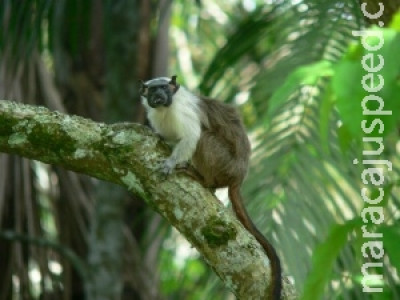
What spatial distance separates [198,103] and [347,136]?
8.87 feet

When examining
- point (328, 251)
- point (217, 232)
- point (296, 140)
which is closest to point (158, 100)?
point (296, 140)

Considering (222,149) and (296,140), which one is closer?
(222,149)

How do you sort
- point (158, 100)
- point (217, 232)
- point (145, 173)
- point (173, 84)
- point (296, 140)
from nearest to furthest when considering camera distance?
point (217, 232) → point (145, 173) → point (158, 100) → point (173, 84) → point (296, 140)

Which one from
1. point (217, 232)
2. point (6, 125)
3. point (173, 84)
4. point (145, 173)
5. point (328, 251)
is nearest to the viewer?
point (328, 251)

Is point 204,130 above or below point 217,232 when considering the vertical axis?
above

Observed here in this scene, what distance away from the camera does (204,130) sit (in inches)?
176

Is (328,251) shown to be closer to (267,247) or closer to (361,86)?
(361,86)

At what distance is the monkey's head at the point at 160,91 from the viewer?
4.40m

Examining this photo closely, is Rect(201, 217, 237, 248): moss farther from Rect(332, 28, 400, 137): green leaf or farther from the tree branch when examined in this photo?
Rect(332, 28, 400, 137): green leaf

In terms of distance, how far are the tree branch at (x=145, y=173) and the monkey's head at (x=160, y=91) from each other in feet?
2.95

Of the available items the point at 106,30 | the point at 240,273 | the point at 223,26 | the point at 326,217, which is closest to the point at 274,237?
the point at 326,217

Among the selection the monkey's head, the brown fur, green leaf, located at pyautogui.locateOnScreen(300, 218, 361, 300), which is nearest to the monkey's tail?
the brown fur

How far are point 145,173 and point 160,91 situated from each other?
1264mm

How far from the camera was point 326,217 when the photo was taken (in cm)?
443
